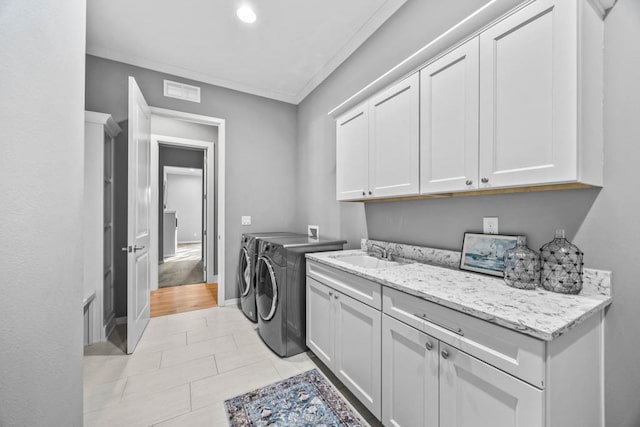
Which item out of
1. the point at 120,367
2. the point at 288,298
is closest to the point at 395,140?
the point at 288,298

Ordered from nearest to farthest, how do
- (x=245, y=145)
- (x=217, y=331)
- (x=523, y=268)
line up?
(x=523, y=268) → (x=217, y=331) → (x=245, y=145)

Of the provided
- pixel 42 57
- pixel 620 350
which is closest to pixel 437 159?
pixel 620 350

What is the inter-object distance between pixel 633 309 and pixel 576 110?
80cm

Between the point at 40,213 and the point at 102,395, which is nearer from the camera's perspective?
the point at 40,213

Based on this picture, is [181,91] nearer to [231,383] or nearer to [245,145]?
[245,145]

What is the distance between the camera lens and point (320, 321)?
191 cm

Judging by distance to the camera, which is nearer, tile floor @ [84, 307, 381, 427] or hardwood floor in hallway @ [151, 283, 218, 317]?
tile floor @ [84, 307, 381, 427]

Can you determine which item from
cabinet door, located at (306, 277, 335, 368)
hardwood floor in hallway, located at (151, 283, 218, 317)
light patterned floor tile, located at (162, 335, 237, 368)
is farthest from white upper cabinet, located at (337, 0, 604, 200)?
hardwood floor in hallway, located at (151, 283, 218, 317)

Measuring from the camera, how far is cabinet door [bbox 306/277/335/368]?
178cm

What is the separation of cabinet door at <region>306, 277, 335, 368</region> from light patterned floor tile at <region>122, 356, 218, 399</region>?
79 cm

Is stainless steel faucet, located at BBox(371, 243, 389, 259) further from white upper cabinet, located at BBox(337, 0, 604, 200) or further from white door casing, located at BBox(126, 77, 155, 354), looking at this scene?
white door casing, located at BBox(126, 77, 155, 354)

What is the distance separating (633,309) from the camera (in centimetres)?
99

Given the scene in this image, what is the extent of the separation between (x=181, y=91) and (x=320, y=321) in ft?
9.89

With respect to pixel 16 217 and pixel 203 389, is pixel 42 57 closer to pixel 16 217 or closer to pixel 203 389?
pixel 16 217
